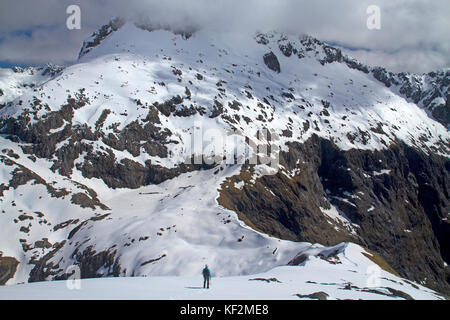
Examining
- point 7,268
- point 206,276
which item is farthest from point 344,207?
point 206,276

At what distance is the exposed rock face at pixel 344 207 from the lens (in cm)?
13474

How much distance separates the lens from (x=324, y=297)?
32500 mm

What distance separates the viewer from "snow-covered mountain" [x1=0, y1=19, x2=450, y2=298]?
286 ft

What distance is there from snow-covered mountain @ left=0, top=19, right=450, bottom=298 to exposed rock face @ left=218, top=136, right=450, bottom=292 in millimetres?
611

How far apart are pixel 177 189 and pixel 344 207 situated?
76.0 meters

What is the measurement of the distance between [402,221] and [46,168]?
148735 mm

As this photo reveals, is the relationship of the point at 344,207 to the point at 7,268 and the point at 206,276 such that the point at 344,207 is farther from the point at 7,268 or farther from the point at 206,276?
the point at 206,276

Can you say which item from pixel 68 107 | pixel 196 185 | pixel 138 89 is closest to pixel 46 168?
pixel 68 107

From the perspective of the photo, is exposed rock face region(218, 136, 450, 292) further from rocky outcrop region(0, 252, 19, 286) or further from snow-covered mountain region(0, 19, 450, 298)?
rocky outcrop region(0, 252, 19, 286)

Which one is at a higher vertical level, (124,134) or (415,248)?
(124,134)

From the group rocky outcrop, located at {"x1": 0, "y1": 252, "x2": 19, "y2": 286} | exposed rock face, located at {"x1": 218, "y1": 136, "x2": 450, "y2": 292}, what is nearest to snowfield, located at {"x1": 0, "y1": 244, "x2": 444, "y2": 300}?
rocky outcrop, located at {"x1": 0, "y1": 252, "x2": 19, "y2": 286}
